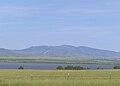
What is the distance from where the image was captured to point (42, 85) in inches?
1259

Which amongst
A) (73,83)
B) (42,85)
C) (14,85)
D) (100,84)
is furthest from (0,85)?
(100,84)

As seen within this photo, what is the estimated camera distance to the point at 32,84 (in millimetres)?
32281

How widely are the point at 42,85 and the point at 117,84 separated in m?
6.31

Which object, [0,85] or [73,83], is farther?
[73,83]

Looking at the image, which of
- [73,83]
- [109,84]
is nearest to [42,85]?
[73,83]

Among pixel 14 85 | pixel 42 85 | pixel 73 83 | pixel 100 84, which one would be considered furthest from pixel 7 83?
pixel 100 84

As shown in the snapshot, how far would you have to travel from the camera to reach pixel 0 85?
31.4 m

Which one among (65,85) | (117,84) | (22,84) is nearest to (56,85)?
(65,85)

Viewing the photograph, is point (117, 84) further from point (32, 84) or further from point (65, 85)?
point (32, 84)

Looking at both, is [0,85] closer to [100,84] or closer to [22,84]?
[22,84]

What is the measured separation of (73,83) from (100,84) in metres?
2.29

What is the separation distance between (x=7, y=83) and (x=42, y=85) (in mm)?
2996

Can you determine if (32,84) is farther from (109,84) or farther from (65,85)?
(109,84)

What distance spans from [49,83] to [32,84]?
1.66 metres
